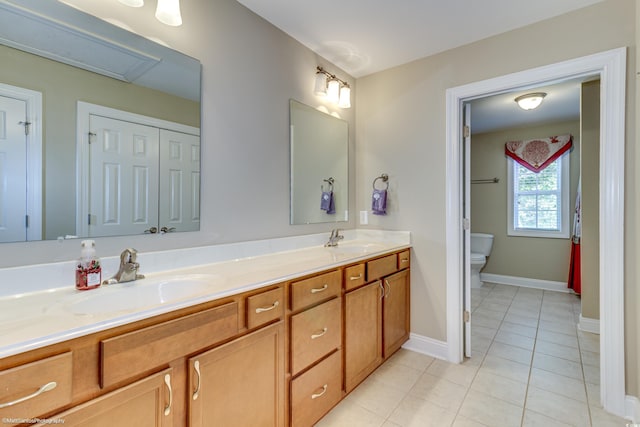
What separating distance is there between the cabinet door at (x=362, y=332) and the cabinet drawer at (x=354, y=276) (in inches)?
1.6

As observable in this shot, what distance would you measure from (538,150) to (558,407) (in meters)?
3.47

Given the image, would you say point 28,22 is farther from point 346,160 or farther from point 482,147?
point 482,147

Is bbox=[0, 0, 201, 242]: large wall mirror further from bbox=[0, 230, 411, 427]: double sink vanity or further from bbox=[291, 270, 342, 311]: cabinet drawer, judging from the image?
bbox=[291, 270, 342, 311]: cabinet drawer

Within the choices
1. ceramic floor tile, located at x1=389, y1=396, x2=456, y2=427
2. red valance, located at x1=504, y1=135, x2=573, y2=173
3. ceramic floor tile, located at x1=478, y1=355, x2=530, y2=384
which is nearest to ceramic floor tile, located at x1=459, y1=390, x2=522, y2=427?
ceramic floor tile, located at x1=389, y1=396, x2=456, y2=427

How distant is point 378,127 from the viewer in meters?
2.66

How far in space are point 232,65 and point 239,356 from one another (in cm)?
154

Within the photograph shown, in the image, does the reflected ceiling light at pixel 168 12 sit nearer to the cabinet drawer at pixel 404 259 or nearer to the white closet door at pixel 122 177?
the white closet door at pixel 122 177

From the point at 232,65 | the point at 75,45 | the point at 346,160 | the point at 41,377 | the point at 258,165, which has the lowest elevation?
the point at 41,377

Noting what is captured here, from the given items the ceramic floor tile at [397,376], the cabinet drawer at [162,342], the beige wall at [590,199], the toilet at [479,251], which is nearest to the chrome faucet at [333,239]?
the ceramic floor tile at [397,376]

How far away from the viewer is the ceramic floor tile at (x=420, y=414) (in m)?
1.62

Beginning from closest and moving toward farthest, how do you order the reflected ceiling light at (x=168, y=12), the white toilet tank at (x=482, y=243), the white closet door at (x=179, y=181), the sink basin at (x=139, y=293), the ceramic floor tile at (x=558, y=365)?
1. the sink basin at (x=139, y=293)
2. the reflected ceiling light at (x=168, y=12)
3. the white closet door at (x=179, y=181)
4. the ceramic floor tile at (x=558, y=365)
5. the white toilet tank at (x=482, y=243)

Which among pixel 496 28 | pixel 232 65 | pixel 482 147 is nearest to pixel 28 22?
pixel 232 65

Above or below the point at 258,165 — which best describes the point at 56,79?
above

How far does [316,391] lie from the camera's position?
154cm
